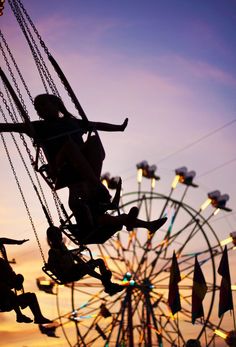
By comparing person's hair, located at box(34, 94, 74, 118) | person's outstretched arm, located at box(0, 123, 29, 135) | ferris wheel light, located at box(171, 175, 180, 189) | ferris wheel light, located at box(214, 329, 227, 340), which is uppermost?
ferris wheel light, located at box(171, 175, 180, 189)

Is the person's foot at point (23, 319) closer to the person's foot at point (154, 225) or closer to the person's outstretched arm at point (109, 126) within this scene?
the person's foot at point (154, 225)

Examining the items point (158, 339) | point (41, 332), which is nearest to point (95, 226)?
A: point (158, 339)

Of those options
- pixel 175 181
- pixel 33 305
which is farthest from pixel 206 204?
pixel 33 305

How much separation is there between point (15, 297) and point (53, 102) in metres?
2.64

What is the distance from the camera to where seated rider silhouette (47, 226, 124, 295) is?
6.55m

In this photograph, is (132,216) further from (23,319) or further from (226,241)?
(226,241)

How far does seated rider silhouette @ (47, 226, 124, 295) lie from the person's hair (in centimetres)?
139

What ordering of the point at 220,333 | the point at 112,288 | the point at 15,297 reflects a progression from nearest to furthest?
the point at 112,288
the point at 15,297
the point at 220,333

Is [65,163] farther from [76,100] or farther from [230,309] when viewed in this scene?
[230,309]

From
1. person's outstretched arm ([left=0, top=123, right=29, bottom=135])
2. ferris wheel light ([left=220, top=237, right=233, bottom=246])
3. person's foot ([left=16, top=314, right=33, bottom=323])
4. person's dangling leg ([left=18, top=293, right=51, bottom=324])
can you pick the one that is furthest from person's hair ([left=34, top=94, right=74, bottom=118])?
ferris wheel light ([left=220, top=237, right=233, bottom=246])

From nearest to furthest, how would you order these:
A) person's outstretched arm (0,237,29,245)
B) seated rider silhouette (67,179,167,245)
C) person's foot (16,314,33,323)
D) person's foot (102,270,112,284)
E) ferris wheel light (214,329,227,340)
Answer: seated rider silhouette (67,179,167,245)
person's foot (102,270,112,284)
person's outstretched arm (0,237,29,245)
person's foot (16,314,33,323)
ferris wheel light (214,329,227,340)

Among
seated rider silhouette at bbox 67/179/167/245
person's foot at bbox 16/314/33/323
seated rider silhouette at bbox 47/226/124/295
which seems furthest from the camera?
person's foot at bbox 16/314/33/323

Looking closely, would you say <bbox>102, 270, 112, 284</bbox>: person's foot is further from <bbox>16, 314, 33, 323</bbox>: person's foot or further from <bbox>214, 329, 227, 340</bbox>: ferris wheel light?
A: <bbox>214, 329, 227, 340</bbox>: ferris wheel light

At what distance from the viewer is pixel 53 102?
619 centimetres
